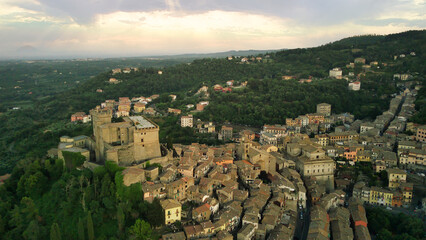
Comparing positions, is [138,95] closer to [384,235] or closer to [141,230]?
[141,230]

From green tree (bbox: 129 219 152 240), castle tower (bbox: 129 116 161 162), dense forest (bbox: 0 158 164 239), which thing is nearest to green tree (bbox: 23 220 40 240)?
dense forest (bbox: 0 158 164 239)

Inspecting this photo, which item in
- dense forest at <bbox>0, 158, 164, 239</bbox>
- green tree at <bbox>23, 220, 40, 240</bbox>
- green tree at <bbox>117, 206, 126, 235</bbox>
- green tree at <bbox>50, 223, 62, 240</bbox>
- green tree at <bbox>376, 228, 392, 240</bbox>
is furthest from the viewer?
green tree at <bbox>376, 228, 392, 240</bbox>

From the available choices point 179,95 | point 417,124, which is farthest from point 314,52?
point 417,124

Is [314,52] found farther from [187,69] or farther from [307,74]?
[187,69]

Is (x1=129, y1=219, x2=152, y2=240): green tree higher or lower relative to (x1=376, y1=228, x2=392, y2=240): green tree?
higher

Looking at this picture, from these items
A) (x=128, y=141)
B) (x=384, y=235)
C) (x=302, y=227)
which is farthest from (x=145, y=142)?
(x=384, y=235)

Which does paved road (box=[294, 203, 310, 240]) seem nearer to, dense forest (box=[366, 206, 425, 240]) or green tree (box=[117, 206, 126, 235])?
dense forest (box=[366, 206, 425, 240])
